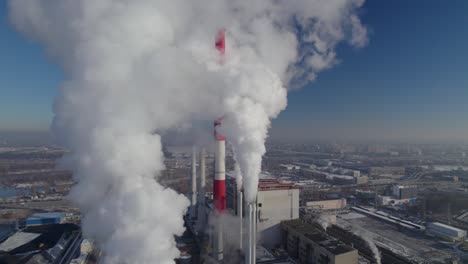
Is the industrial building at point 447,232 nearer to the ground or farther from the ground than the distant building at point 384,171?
nearer to the ground

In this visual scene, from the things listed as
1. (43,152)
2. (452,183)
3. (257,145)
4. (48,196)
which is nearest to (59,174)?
(48,196)

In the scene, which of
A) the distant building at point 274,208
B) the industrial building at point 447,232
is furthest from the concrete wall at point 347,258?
the industrial building at point 447,232

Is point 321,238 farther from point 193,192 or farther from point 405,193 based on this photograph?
point 405,193

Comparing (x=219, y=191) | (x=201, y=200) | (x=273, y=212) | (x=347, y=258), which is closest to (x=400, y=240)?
(x=273, y=212)

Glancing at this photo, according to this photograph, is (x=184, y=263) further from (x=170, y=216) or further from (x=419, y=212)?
(x=419, y=212)

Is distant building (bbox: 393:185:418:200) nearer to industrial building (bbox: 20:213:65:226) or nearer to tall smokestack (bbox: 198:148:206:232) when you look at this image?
tall smokestack (bbox: 198:148:206:232)

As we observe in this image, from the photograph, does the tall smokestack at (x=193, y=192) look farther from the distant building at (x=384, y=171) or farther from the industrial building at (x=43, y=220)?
the distant building at (x=384, y=171)

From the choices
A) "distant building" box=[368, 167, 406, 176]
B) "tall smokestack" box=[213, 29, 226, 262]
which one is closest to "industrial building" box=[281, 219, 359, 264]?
"tall smokestack" box=[213, 29, 226, 262]
